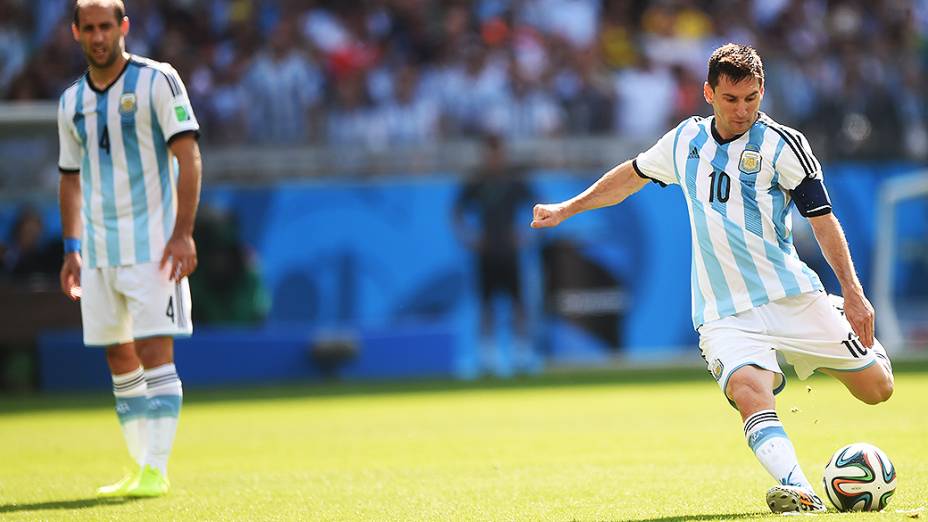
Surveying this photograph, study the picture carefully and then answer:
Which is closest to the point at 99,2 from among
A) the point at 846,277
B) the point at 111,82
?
the point at 111,82

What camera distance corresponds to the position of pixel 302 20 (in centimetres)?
1916

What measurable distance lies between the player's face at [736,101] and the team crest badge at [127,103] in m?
3.18

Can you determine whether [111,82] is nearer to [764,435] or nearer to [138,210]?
[138,210]

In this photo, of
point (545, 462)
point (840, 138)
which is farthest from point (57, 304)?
point (840, 138)

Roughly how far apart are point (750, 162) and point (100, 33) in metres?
3.52

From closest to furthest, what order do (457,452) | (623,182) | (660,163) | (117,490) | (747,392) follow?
(747,392), (660,163), (623,182), (117,490), (457,452)

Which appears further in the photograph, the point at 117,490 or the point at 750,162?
the point at 117,490

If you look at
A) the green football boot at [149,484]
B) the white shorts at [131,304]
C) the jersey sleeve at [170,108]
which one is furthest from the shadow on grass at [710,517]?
the jersey sleeve at [170,108]

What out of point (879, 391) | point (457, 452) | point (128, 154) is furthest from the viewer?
point (457, 452)

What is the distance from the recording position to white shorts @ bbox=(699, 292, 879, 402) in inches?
255

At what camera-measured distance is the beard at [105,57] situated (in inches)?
297

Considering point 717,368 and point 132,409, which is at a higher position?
point 717,368

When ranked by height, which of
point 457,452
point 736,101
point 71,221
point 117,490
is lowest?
point 457,452

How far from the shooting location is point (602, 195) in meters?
7.07
